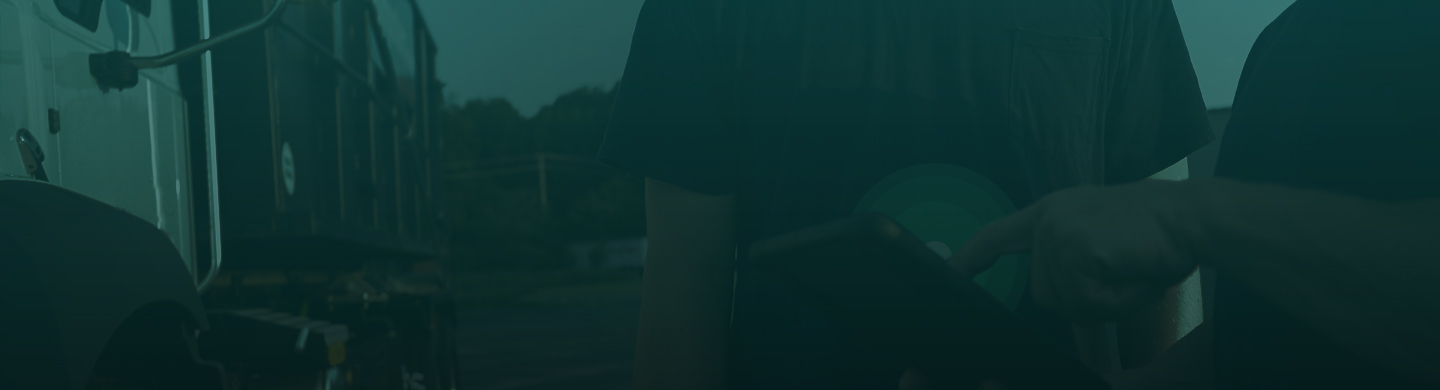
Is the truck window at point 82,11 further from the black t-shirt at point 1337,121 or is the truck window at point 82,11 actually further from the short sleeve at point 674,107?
the black t-shirt at point 1337,121

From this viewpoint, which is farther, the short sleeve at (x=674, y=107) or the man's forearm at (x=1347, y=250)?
the short sleeve at (x=674, y=107)

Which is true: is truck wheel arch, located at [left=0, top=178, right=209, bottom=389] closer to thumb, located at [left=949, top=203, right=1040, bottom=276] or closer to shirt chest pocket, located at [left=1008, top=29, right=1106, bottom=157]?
thumb, located at [left=949, top=203, right=1040, bottom=276]

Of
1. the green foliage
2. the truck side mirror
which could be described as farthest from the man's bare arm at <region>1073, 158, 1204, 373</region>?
the green foliage

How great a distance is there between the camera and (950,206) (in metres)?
1.46

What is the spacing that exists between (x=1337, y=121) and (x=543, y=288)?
41.7 metres

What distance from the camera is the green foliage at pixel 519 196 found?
48.1 metres

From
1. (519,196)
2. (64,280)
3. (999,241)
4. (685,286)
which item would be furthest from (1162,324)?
(519,196)

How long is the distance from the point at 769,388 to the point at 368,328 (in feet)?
12.5

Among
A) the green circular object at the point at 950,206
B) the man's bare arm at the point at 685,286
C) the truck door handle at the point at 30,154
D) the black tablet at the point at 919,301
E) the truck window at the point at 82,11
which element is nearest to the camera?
the black tablet at the point at 919,301

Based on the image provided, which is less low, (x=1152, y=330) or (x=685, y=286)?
(x=685, y=286)

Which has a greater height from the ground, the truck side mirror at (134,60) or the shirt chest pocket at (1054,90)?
the truck side mirror at (134,60)

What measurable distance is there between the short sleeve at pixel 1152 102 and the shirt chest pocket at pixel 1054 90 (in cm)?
11

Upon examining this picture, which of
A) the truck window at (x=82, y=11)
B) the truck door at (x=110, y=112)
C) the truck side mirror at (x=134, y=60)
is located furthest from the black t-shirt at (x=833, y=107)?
the truck window at (x=82, y=11)

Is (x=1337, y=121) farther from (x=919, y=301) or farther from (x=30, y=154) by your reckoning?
(x=30, y=154)
